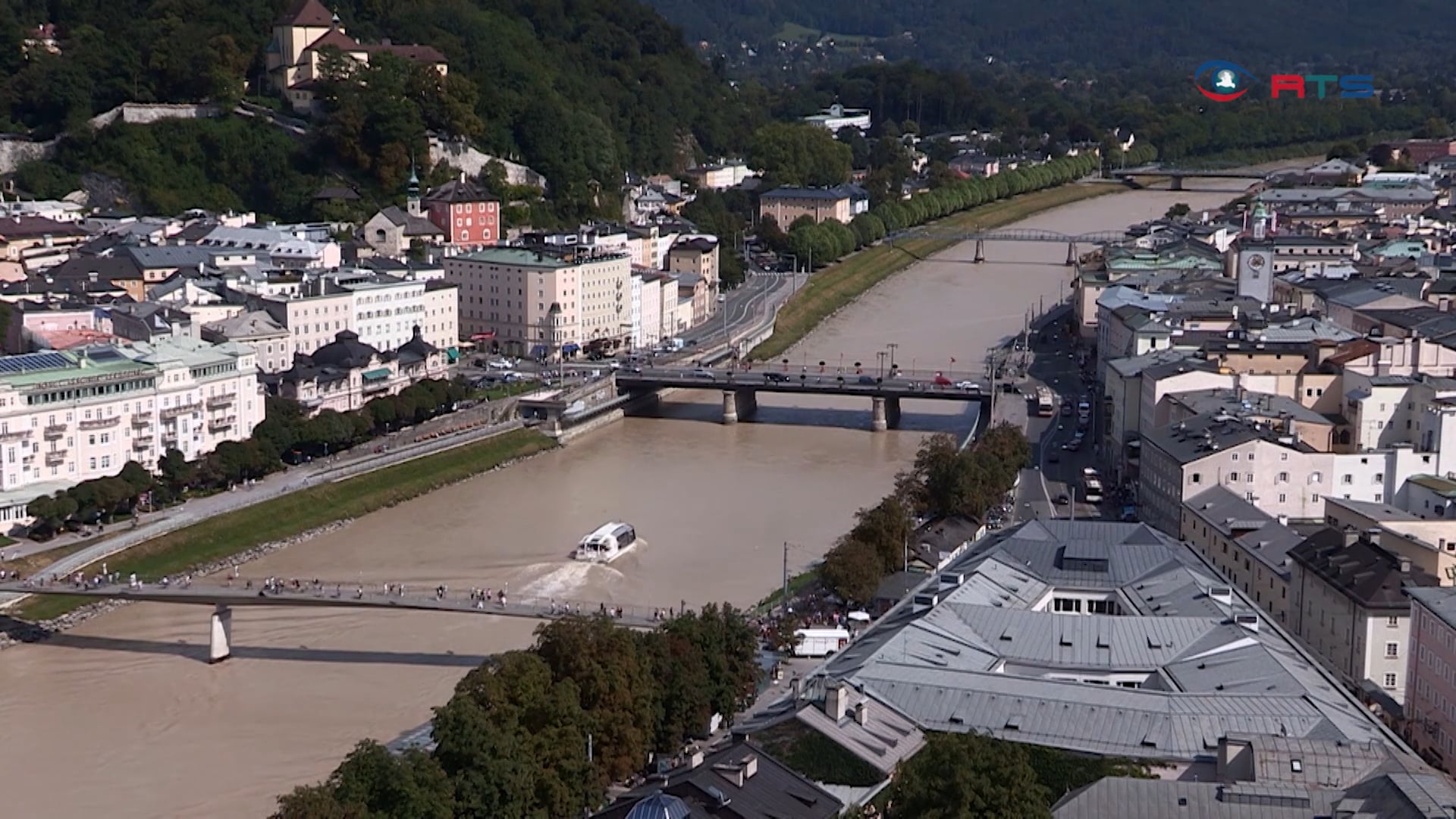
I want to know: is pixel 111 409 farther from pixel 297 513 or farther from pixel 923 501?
pixel 923 501

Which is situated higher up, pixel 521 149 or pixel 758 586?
pixel 521 149

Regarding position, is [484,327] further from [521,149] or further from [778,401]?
[521,149]

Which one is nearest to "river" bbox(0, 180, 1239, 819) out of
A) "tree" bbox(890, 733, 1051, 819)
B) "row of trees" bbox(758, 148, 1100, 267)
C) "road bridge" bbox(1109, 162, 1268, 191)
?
"tree" bbox(890, 733, 1051, 819)

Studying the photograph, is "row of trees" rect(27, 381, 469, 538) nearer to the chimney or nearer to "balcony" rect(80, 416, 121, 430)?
"balcony" rect(80, 416, 121, 430)

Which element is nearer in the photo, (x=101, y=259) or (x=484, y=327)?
(x=101, y=259)

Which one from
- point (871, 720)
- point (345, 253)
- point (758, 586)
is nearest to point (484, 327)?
point (345, 253)
